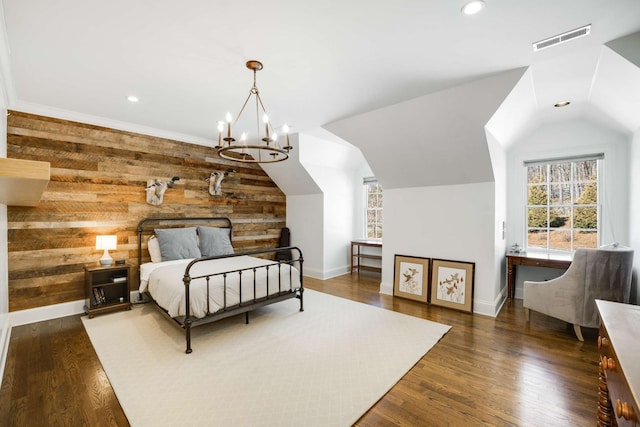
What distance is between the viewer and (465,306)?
3.81 meters

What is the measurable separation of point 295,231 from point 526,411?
4.82m

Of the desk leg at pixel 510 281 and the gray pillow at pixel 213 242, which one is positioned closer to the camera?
the desk leg at pixel 510 281

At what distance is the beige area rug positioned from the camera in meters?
1.88

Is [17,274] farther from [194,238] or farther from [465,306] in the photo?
[465,306]

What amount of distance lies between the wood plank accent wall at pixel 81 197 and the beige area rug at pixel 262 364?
835 millimetres

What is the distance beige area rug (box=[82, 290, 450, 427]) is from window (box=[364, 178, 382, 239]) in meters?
2.68

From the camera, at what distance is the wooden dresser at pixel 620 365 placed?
0.84 m

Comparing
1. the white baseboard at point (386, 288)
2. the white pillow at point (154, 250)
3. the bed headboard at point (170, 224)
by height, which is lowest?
the white baseboard at point (386, 288)

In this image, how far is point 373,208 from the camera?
20.5ft

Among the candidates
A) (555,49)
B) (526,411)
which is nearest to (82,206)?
(526,411)

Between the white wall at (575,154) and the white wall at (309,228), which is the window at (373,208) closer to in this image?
the white wall at (309,228)

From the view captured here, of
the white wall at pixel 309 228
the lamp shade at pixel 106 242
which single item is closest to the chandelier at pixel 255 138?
the white wall at pixel 309 228

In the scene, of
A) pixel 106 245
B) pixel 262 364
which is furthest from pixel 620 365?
pixel 106 245

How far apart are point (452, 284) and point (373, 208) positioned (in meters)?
2.66
